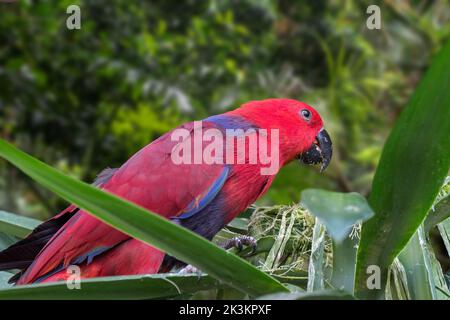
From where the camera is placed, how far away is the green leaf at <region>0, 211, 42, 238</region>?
4.18ft

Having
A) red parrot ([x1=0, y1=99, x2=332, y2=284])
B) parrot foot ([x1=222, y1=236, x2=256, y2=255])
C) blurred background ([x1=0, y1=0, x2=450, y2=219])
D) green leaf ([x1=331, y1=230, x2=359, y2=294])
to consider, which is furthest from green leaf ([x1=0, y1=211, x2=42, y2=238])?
blurred background ([x1=0, y1=0, x2=450, y2=219])

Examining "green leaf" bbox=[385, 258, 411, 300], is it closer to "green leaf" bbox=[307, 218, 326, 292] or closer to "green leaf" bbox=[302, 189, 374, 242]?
"green leaf" bbox=[307, 218, 326, 292]

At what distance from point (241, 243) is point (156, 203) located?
19 centimetres

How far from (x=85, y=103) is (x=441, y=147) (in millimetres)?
2782

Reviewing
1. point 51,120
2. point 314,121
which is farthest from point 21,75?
point 314,121

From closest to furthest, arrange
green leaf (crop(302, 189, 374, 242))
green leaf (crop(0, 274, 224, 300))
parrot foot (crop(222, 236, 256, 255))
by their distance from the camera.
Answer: green leaf (crop(302, 189, 374, 242))
green leaf (crop(0, 274, 224, 300))
parrot foot (crop(222, 236, 256, 255))

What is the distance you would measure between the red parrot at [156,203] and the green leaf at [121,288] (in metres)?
0.31

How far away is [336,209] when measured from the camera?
708 mm

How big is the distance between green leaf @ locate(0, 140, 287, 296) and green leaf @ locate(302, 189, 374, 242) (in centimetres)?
14

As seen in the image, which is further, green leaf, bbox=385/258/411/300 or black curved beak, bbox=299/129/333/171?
black curved beak, bbox=299/129/333/171

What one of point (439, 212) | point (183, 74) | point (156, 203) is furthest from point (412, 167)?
point (183, 74)

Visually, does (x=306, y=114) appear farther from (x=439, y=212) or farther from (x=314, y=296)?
(x=314, y=296)

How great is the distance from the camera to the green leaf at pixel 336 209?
0.69 metres

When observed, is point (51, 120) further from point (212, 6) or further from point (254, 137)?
point (254, 137)
